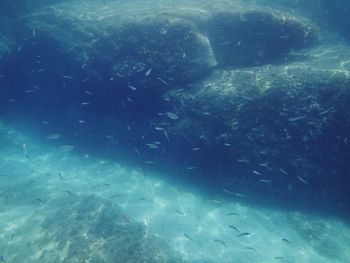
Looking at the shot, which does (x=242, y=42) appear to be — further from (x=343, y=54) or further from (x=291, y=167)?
(x=291, y=167)

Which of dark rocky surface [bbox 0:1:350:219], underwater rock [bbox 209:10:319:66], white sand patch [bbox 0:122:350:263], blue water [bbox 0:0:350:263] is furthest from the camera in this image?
underwater rock [bbox 209:10:319:66]

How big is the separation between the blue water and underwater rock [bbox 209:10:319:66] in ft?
0.22

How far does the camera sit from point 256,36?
15.8m

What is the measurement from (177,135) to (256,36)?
6.57 metres

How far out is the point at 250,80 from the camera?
1403 cm

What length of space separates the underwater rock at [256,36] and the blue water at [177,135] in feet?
0.22

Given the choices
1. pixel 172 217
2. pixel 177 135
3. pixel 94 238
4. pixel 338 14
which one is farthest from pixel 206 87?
pixel 338 14

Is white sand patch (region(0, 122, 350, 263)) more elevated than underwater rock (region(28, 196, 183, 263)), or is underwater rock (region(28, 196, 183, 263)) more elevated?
underwater rock (region(28, 196, 183, 263))

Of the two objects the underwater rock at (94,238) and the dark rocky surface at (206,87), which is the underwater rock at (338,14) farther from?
the underwater rock at (94,238)

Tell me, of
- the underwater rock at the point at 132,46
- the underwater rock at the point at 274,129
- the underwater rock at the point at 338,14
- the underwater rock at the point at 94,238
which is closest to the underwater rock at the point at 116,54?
the underwater rock at the point at 132,46

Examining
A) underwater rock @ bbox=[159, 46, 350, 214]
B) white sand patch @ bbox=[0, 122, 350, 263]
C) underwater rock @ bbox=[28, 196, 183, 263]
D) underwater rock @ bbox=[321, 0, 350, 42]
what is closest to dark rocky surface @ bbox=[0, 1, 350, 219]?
underwater rock @ bbox=[159, 46, 350, 214]

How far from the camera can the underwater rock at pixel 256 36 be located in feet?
50.8

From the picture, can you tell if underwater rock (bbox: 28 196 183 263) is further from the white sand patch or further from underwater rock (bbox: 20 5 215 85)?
underwater rock (bbox: 20 5 215 85)

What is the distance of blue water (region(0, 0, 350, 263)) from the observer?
11.8 meters
